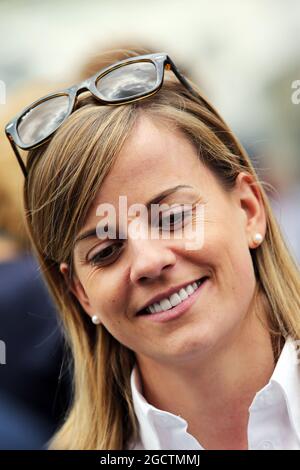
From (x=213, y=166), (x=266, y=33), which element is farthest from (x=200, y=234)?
(x=266, y=33)

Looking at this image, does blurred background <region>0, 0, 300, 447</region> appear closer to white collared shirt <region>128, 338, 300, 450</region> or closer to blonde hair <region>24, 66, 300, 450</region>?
blonde hair <region>24, 66, 300, 450</region>

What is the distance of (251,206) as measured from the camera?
980mm

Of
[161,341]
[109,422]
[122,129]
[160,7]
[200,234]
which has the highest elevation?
[160,7]

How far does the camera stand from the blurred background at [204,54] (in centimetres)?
112

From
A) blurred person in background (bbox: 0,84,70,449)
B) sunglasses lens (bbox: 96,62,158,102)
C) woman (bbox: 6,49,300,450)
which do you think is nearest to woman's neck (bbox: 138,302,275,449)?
woman (bbox: 6,49,300,450)

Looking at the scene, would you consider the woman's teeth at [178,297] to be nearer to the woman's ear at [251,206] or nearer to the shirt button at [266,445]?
the woman's ear at [251,206]

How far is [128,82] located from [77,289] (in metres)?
0.37

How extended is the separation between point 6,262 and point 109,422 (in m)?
0.41

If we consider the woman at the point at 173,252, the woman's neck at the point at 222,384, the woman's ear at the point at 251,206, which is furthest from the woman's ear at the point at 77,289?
the woman's ear at the point at 251,206

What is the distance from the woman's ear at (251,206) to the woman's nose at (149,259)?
15 cm

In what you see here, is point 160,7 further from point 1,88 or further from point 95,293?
point 95,293

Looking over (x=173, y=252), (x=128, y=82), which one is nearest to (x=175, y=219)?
(x=173, y=252)

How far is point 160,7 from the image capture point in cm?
116

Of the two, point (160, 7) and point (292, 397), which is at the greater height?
point (160, 7)
